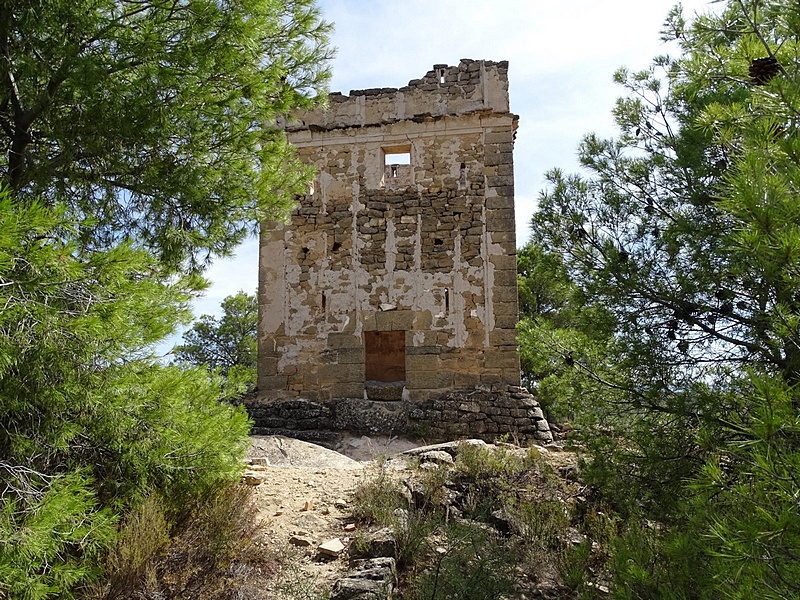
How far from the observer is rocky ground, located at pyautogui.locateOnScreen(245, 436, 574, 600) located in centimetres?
448

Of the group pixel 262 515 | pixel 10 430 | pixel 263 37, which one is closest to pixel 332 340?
pixel 262 515

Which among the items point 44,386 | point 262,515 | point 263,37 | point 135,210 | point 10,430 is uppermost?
point 263,37

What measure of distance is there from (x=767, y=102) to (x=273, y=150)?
353cm

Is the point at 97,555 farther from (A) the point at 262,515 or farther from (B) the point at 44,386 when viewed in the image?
(A) the point at 262,515

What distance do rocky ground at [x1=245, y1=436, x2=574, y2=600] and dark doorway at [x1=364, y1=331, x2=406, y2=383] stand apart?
125 inches

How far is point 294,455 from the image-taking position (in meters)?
7.71

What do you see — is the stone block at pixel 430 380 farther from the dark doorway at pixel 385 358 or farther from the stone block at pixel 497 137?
the stone block at pixel 497 137

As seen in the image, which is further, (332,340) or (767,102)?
(332,340)

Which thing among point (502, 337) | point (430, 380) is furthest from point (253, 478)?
point (502, 337)

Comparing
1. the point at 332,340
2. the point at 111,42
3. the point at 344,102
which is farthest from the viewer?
the point at 344,102

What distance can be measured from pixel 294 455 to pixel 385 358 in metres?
3.84

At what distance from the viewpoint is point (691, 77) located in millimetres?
3350

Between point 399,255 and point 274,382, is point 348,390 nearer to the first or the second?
point 274,382

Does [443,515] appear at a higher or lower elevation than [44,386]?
lower
